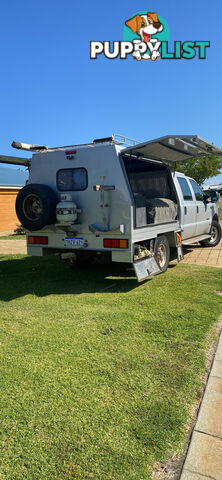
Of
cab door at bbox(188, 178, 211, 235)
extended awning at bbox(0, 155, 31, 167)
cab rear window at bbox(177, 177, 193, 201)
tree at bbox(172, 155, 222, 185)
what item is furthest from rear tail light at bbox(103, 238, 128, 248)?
tree at bbox(172, 155, 222, 185)

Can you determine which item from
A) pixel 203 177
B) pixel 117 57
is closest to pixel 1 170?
pixel 203 177

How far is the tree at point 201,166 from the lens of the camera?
22422mm

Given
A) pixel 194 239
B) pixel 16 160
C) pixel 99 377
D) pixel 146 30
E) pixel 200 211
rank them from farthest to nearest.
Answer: pixel 146 30 < pixel 200 211 < pixel 194 239 < pixel 16 160 < pixel 99 377

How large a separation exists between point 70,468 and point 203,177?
2347cm

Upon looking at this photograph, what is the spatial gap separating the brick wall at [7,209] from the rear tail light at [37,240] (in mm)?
13694

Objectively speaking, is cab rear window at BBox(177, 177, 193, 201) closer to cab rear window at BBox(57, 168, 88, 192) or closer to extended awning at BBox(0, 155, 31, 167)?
cab rear window at BBox(57, 168, 88, 192)

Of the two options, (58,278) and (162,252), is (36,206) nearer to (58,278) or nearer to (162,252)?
(58,278)

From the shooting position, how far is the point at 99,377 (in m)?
2.92

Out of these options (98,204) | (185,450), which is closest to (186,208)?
(98,204)

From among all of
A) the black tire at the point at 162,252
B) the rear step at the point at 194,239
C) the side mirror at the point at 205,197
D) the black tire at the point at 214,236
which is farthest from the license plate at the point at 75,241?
the black tire at the point at 214,236

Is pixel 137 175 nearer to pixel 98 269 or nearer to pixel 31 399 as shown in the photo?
pixel 98 269

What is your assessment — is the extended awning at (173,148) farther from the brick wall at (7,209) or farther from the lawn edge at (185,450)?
the brick wall at (7,209)

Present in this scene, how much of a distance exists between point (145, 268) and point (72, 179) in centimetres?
212

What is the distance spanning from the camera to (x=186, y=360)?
3.18 metres
